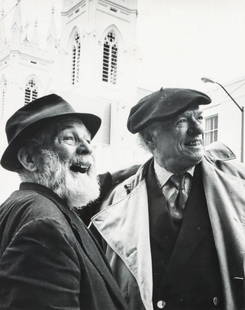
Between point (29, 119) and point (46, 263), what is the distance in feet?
2.61

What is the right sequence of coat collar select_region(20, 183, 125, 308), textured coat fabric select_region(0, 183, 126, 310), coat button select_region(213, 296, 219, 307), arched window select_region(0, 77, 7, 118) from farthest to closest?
arched window select_region(0, 77, 7, 118)
coat button select_region(213, 296, 219, 307)
coat collar select_region(20, 183, 125, 308)
textured coat fabric select_region(0, 183, 126, 310)

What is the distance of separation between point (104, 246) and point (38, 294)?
4.87 ft

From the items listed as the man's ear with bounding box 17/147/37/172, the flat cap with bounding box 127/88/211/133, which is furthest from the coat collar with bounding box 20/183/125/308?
the flat cap with bounding box 127/88/211/133

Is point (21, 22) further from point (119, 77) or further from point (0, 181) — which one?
point (0, 181)

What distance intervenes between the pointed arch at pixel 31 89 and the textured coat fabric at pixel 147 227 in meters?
44.9

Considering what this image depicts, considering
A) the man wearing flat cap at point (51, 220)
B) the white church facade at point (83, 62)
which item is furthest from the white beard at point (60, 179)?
the white church facade at point (83, 62)

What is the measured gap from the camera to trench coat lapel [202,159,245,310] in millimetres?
2506

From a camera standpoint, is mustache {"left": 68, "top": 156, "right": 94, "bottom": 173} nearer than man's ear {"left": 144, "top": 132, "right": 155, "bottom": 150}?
Yes

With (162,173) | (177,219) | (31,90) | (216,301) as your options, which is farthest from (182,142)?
(31,90)

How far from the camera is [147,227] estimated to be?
108 inches

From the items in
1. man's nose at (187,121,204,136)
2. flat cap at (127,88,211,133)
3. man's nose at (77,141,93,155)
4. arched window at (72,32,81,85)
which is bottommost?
man's nose at (77,141,93,155)

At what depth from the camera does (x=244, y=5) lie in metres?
5.07

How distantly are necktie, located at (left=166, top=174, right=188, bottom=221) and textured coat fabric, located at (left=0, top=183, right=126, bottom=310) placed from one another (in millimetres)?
923

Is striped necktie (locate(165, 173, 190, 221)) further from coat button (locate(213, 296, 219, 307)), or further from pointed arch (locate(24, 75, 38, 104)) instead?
pointed arch (locate(24, 75, 38, 104))
